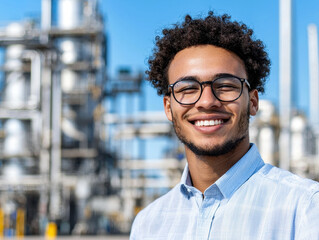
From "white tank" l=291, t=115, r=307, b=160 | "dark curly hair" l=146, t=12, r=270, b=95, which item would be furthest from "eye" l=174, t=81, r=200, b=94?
"white tank" l=291, t=115, r=307, b=160

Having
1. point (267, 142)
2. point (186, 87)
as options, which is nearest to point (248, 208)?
point (186, 87)

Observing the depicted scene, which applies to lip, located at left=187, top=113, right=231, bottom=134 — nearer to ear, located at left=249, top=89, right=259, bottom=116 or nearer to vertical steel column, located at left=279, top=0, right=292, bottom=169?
ear, located at left=249, top=89, right=259, bottom=116

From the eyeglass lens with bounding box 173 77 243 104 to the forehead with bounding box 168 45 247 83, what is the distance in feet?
0.08

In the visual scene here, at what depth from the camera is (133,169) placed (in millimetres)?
36562

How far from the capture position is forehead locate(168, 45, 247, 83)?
1.69 m

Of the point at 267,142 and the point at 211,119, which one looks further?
the point at 267,142

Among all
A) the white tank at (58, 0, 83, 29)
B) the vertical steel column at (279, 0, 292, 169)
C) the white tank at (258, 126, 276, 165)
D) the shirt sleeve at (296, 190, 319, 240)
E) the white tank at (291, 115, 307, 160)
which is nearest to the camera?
the shirt sleeve at (296, 190, 319, 240)

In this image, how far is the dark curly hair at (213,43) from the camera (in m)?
1.78

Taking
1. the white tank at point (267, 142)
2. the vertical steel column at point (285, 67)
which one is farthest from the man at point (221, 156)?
the white tank at point (267, 142)

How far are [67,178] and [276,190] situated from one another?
2567 centimetres

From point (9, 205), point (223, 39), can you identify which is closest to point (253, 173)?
point (223, 39)

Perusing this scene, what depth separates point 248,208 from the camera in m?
1.57

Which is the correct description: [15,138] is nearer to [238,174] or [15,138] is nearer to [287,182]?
[238,174]

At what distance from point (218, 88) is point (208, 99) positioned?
47mm
